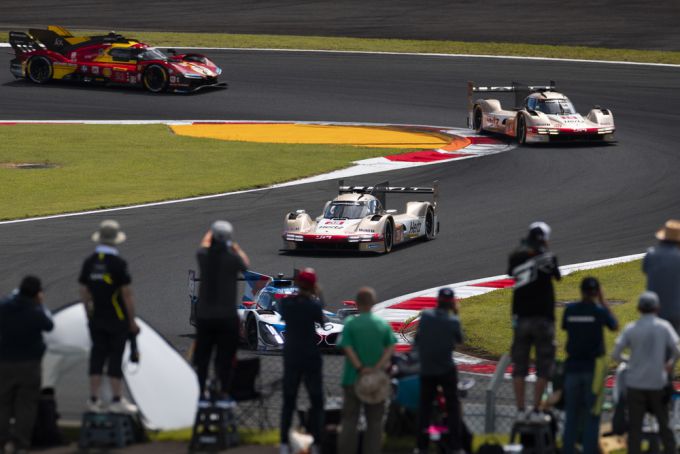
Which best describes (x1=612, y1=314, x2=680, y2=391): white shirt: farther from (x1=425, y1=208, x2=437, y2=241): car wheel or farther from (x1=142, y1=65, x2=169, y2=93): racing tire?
(x1=142, y1=65, x2=169, y2=93): racing tire

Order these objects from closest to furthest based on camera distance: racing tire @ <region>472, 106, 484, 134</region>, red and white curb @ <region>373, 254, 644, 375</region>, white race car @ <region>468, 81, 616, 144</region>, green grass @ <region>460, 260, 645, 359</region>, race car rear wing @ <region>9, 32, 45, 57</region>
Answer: red and white curb @ <region>373, 254, 644, 375</region> < green grass @ <region>460, 260, 645, 359</region> < white race car @ <region>468, 81, 616, 144</region> < racing tire @ <region>472, 106, 484, 134</region> < race car rear wing @ <region>9, 32, 45, 57</region>

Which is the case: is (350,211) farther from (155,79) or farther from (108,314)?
(155,79)

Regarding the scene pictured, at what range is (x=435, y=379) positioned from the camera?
451 inches

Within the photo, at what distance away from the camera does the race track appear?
25.1 m

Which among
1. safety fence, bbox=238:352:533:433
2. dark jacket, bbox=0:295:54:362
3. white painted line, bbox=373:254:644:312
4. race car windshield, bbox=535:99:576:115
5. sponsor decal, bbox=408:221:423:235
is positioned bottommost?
safety fence, bbox=238:352:533:433

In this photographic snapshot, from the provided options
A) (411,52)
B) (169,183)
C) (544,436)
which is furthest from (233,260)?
(411,52)

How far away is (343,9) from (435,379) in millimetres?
54058

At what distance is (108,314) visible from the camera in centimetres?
1187

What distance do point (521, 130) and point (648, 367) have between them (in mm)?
28089

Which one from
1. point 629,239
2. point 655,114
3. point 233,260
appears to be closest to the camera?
point 233,260

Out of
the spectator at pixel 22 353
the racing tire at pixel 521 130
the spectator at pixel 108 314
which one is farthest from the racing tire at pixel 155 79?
the spectator at pixel 22 353

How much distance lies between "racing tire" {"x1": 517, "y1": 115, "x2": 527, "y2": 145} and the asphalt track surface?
56.4 feet

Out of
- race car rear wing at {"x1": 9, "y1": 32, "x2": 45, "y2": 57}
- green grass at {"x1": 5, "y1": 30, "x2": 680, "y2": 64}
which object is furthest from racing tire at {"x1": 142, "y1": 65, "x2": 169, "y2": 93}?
green grass at {"x1": 5, "y1": 30, "x2": 680, "y2": 64}

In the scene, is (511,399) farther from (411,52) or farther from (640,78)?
(411,52)
